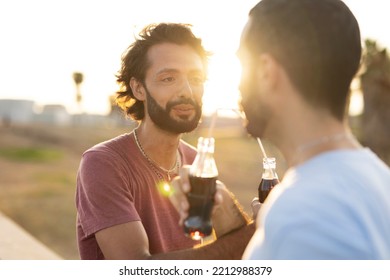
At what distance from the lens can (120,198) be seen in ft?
10.6

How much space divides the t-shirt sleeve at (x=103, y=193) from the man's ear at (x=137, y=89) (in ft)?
3.01

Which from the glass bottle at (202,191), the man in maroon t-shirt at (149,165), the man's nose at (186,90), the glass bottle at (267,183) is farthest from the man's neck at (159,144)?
the glass bottle at (202,191)

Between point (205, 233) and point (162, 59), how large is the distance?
1862mm

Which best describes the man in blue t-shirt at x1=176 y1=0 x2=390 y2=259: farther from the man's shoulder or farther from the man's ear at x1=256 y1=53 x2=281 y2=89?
the man's shoulder

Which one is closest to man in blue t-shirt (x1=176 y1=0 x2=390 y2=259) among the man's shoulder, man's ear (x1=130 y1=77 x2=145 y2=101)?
the man's shoulder

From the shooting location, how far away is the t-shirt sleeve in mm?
3182

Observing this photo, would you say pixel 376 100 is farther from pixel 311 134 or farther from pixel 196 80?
pixel 311 134

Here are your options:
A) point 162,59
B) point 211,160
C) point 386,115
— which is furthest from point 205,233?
point 386,115

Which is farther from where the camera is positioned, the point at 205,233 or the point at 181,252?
the point at 181,252

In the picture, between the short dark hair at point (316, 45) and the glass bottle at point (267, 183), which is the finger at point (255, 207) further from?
the short dark hair at point (316, 45)

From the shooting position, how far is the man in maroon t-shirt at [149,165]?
313 centimetres

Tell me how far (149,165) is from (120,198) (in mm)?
450
